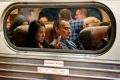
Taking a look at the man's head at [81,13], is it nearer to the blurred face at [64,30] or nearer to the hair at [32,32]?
the blurred face at [64,30]

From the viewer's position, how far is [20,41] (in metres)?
2.29

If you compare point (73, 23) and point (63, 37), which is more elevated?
point (73, 23)

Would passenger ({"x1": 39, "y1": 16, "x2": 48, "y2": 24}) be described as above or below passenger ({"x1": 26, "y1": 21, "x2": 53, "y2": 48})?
above

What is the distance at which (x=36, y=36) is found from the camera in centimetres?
225

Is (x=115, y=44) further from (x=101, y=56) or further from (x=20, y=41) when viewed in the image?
(x=20, y=41)

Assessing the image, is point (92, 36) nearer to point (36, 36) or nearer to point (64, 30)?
point (64, 30)

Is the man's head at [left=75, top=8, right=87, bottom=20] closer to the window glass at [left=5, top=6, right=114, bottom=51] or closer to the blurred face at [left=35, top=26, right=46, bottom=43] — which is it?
the window glass at [left=5, top=6, right=114, bottom=51]

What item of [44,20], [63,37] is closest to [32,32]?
[44,20]

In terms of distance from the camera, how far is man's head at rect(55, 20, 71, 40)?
213 centimetres

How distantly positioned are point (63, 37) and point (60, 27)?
0.08 meters

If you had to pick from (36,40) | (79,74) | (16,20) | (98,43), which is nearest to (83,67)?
(79,74)

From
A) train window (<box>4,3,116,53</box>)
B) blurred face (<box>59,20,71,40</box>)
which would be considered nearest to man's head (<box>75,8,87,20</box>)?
train window (<box>4,3,116,53</box>)

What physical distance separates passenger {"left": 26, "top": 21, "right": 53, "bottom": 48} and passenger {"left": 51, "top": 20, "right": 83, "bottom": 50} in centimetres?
8

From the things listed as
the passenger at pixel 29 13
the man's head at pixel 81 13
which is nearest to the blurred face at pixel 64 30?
the man's head at pixel 81 13
